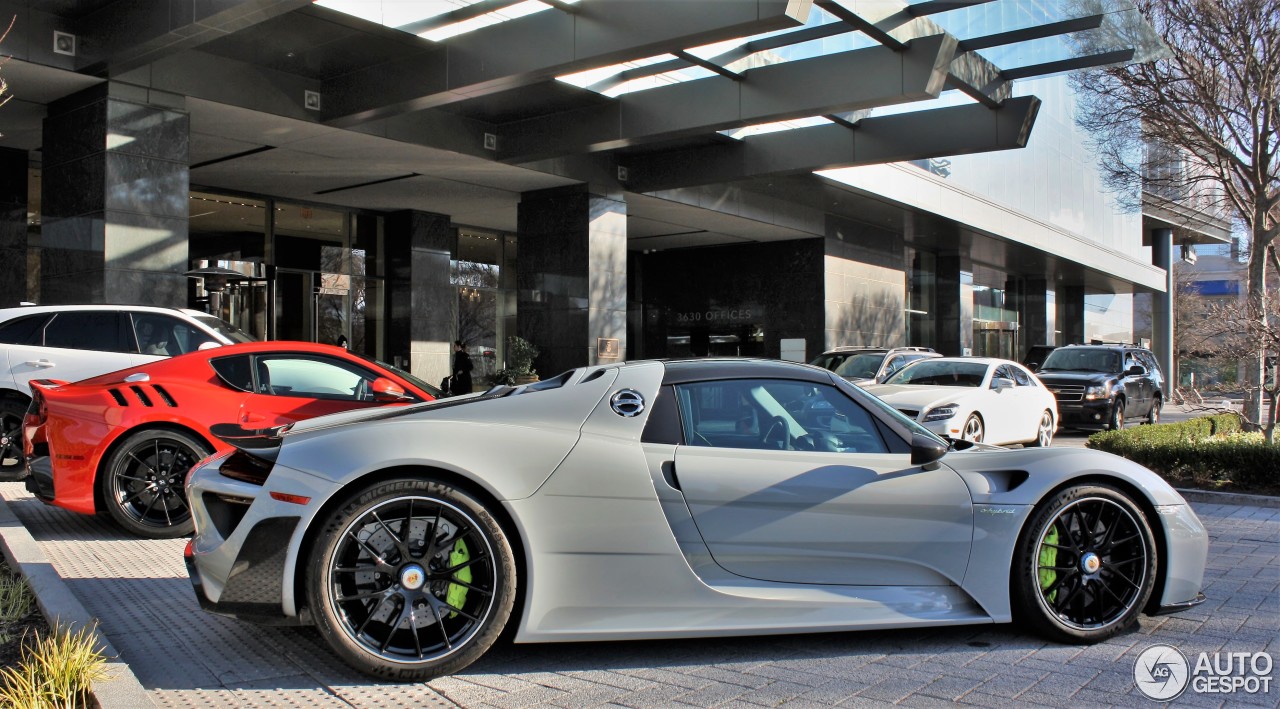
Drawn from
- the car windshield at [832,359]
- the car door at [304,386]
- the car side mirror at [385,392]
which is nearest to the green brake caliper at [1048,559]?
the car side mirror at [385,392]

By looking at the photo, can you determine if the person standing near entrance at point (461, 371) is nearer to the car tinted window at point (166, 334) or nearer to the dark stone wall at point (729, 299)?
the car tinted window at point (166, 334)

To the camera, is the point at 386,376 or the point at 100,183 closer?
the point at 386,376

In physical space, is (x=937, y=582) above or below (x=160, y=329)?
below

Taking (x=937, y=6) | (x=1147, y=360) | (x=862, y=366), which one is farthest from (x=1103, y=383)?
(x=937, y=6)

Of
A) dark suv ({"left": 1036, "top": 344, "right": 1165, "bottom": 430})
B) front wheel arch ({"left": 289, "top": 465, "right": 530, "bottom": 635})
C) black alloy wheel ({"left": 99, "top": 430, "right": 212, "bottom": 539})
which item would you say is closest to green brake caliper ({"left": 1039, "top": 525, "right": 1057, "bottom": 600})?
front wheel arch ({"left": 289, "top": 465, "right": 530, "bottom": 635})

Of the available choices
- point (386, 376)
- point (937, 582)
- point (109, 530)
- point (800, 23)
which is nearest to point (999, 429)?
point (800, 23)

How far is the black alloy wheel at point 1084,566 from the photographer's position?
4.22 meters

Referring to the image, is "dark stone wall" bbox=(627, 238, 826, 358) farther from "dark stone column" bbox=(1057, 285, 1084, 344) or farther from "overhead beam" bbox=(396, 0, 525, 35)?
"dark stone column" bbox=(1057, 285, 1084, 344)

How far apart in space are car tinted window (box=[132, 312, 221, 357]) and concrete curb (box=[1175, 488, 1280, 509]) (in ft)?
32.5

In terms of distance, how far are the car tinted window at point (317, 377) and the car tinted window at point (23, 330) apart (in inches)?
151

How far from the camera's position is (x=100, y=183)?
12.9 meters

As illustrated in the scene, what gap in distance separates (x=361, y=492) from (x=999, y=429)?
11258 mm

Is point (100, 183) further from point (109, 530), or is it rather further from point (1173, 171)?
point (1173, 171)

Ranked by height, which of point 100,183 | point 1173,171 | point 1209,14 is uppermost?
point 1209,14
